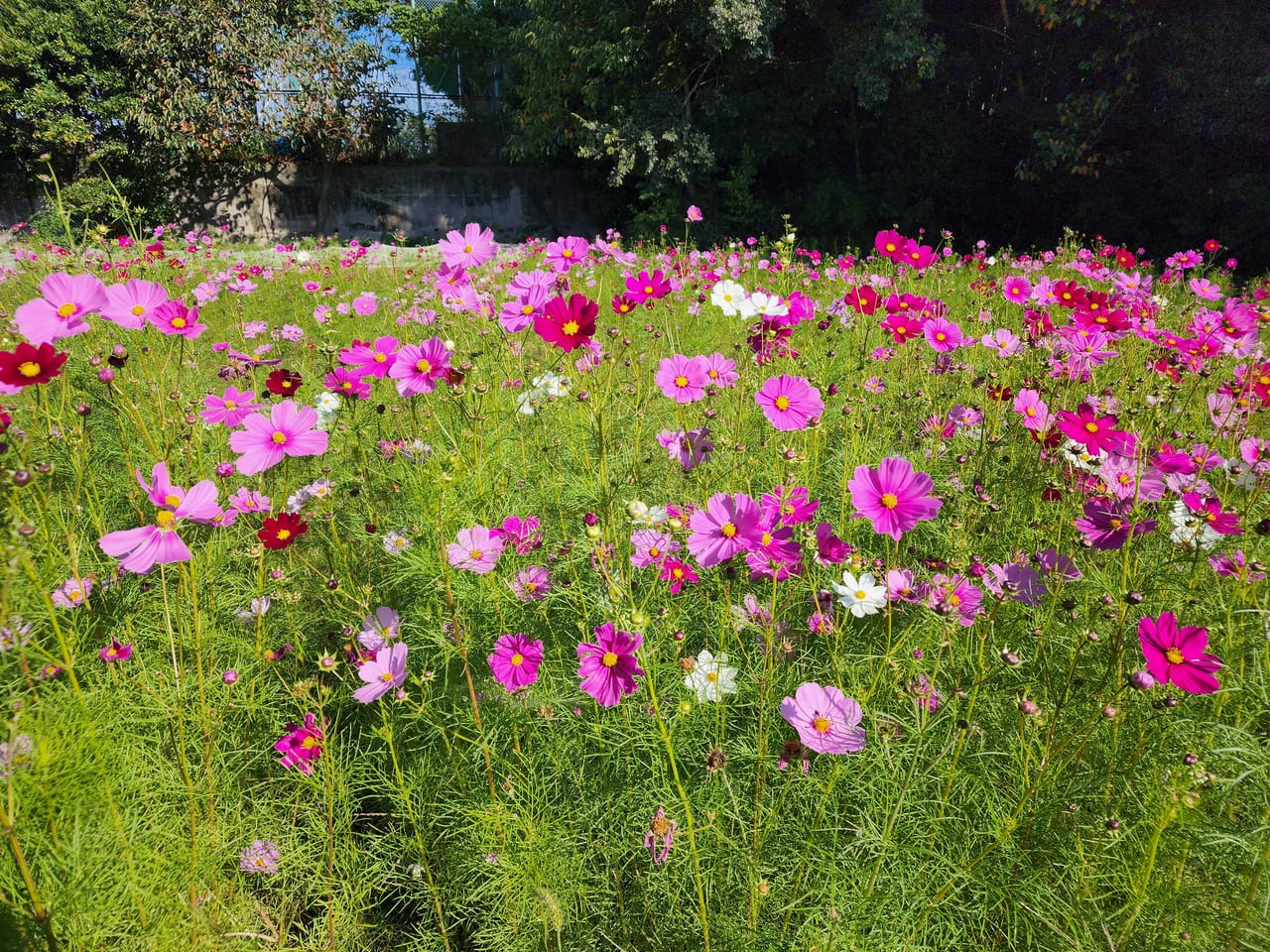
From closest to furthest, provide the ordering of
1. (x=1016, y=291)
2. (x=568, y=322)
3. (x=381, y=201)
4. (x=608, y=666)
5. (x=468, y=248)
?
(x=608, y=666), (x=568, y=322), (x=468, y=248), (x=1016, y=291), (x=381, y=201)

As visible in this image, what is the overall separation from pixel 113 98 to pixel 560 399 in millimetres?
12621

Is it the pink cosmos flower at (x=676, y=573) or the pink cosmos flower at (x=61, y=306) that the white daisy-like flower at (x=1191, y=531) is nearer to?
the pink cosmos flower at (x=676, y=573)

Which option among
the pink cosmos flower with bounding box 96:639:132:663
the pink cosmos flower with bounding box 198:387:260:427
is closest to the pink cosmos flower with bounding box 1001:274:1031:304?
the pink cosmos flower with bounding box 198:387:260:427

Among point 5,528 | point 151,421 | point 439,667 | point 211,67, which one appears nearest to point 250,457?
point 5,528

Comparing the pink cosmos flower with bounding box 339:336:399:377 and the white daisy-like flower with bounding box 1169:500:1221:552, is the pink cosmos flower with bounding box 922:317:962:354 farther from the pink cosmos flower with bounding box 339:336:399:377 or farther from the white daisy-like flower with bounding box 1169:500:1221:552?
the pink cosmos flower with bounding box 339:336:399:377

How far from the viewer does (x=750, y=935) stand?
79 cm

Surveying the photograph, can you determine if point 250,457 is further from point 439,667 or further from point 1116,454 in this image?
point 1116,454

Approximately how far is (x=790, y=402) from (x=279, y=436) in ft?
2.91

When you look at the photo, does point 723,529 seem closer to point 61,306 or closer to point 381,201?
point 61,306

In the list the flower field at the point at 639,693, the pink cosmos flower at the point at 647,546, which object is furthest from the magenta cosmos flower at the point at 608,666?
the pink cosmos flower at the point at 647,546

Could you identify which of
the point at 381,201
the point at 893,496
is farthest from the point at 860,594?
the point at 381,201

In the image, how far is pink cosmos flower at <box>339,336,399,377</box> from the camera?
4.36 ft

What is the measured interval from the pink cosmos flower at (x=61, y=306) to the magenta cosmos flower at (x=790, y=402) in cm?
103

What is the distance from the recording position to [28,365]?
0.84m
